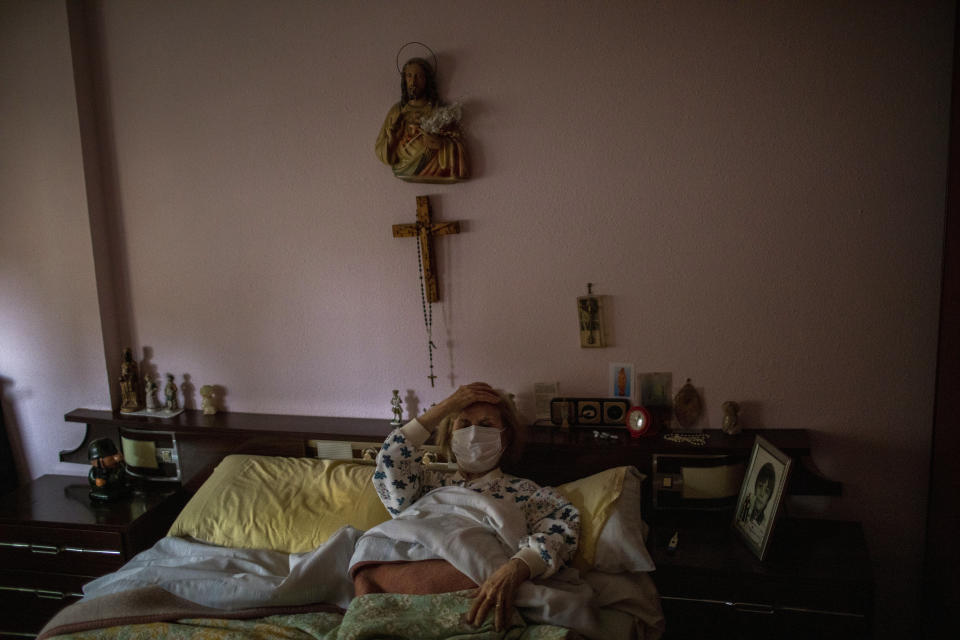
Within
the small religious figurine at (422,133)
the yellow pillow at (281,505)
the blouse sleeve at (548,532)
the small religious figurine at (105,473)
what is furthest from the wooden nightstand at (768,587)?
the small religious figurine at (105,473)

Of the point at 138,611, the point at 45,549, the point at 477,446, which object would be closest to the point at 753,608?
the point at 477,446

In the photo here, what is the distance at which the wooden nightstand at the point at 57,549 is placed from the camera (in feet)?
6.94

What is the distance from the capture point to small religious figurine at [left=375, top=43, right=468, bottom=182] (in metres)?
2.01

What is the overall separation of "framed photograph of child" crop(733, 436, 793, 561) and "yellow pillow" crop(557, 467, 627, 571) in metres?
0.38

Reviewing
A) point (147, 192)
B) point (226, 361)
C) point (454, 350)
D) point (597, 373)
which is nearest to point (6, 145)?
point (147, 192)

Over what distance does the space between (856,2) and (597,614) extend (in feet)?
6.26

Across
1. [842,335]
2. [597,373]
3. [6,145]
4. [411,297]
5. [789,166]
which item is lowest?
[597,373]

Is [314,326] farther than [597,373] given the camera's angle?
Yes

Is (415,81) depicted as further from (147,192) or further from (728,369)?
(728,369)

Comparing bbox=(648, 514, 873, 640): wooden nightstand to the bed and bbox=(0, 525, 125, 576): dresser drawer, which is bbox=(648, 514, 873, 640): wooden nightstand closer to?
the bed

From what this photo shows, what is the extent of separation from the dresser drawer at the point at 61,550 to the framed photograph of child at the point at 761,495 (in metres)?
2.14

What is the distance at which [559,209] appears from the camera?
204 cm

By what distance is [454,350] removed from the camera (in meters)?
2.23

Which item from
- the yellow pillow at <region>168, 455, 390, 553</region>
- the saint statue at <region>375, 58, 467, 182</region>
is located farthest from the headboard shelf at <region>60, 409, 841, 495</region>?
the saint statue at <region>375, 58, 467, 182</region>
